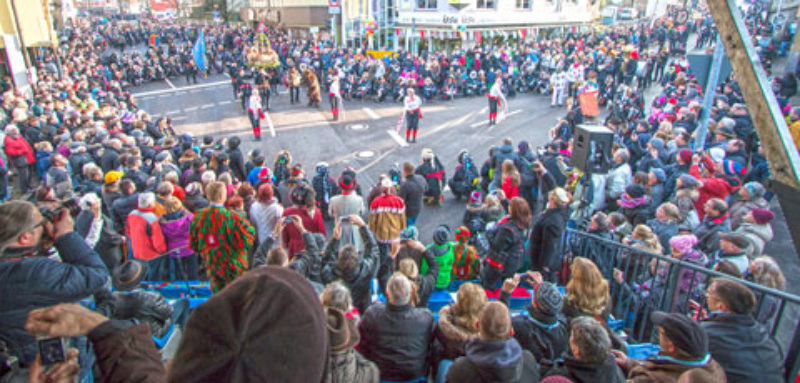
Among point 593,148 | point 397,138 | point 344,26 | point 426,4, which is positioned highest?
point 426,4

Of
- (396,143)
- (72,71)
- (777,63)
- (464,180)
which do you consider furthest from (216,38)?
(777,63)

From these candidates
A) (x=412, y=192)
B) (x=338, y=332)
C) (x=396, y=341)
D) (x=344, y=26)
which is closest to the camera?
(x=338, y=332)

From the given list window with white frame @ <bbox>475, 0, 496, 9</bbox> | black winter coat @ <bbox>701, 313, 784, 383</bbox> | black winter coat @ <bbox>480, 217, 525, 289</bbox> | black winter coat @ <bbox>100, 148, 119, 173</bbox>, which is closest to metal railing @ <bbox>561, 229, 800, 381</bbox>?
black winter coat @ <bbox>701, 313, 784, 383</bbox>

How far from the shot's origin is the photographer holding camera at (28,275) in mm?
2896

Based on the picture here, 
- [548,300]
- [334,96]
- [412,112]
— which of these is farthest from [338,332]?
[334,96]

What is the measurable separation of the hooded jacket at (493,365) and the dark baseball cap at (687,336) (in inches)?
34.0

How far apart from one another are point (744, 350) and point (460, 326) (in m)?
1.94

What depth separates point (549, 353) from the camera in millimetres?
3584

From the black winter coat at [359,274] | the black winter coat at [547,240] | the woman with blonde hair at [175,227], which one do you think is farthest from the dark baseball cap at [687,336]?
the woman with blonde hair at [175,227]

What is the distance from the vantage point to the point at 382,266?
5527 mm

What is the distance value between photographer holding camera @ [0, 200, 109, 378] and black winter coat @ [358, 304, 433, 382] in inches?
75.5

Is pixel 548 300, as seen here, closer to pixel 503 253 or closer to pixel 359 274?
pixel 503 253

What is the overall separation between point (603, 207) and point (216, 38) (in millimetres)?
37624

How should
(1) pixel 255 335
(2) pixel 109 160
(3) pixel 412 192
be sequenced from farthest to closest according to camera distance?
(2) pixel 109 160
(3) pixel 412 192
(1) pixel 255 335
